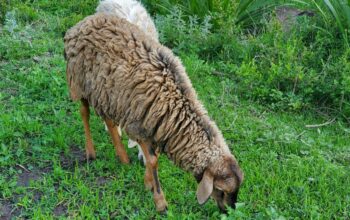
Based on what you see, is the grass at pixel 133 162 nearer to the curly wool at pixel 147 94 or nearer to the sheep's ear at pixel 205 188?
the sheep's ear at pixel 205 188

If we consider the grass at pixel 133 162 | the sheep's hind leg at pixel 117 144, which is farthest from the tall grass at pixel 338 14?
the sheep's hind leg at pixel 117 144

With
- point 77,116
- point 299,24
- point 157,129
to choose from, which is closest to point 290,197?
point 157,129

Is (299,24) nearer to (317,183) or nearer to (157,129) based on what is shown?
(317,183)

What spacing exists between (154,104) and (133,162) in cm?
112

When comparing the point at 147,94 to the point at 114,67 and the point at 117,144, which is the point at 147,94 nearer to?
the point at 114,67

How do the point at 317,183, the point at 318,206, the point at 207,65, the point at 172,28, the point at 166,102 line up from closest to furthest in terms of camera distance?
the point at 166,102, the point at 318,206, the point at 317,183, the point at 207,65, the point at 172,28

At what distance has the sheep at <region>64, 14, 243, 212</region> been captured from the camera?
4.43 meters

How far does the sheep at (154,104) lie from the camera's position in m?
4.43

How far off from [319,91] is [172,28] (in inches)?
94.4

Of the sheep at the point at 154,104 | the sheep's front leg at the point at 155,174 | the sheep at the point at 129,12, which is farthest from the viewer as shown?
the sheep at the point at 129,12

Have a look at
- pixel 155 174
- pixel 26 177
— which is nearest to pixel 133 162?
pixel 155 174

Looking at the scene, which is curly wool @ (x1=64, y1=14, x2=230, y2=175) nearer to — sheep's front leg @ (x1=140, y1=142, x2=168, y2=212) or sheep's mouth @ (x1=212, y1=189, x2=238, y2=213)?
sheep's front leg @ (x1=140, y1=142, x2=168, y2=212)

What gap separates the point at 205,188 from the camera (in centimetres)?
430

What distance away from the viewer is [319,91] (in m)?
6.79
